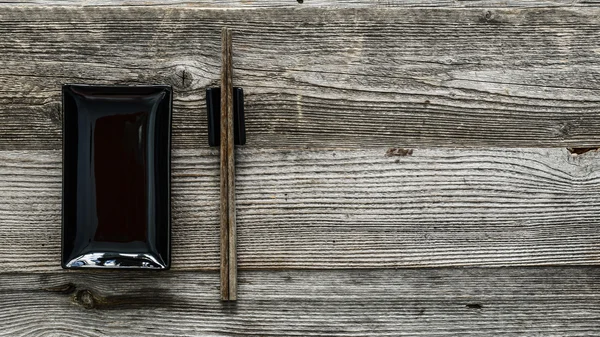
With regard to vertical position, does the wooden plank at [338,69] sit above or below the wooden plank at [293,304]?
above

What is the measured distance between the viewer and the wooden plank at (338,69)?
65 centimetres

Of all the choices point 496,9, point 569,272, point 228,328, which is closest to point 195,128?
point 228,328

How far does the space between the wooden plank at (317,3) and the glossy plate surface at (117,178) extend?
12 cm

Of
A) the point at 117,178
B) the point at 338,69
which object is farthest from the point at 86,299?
the point at 338,69

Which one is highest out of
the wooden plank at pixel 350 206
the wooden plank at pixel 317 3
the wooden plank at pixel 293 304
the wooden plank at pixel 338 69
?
the wooden plank at pixel 317 3

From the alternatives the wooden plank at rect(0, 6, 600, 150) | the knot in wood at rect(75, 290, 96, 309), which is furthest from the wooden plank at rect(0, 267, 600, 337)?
the wooden plank at rect(0, 6, 600, 150)

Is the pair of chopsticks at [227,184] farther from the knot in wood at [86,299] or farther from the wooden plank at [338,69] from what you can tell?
the knot in wood at [86,299]

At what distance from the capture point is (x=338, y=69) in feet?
2.15

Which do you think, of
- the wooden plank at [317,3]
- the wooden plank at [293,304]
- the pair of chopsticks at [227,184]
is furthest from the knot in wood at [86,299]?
the wooden plank at [317,3]

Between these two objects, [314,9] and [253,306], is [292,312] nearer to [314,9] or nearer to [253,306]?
[253,306]

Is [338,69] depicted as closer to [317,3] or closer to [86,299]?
[317,3]

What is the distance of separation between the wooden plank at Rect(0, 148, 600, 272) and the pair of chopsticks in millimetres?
20

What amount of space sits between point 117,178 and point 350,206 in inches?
11.5

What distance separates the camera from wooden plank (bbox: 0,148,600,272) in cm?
65
